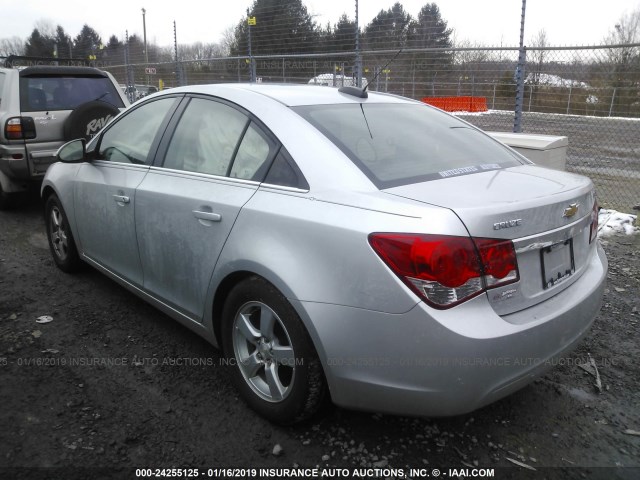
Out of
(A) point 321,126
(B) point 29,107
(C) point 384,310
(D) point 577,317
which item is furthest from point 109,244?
(B) point 29,107

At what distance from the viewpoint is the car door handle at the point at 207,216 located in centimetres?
254

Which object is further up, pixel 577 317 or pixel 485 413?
pixel 577 317

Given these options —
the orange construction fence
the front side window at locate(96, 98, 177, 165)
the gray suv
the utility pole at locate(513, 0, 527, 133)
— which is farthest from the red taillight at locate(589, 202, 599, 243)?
the orange construction fence

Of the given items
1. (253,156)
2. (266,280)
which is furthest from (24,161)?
(266,280)

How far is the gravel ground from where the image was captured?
225cm

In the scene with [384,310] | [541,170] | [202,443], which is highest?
[541,170]

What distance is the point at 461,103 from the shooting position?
10789 millimetres

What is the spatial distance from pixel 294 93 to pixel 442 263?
1.46 metres

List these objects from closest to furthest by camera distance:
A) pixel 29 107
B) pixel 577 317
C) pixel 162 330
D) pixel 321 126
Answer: pixel 577 317
pixel 321 126
pixel 162 330
pixel 29 107

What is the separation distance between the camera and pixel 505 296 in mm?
1978

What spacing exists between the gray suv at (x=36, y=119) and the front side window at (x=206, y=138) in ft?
11.9

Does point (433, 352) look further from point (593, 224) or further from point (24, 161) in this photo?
point (24, 161)

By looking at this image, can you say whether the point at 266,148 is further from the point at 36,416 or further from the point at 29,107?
the point at 29,107

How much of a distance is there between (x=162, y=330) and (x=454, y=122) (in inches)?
93.3
